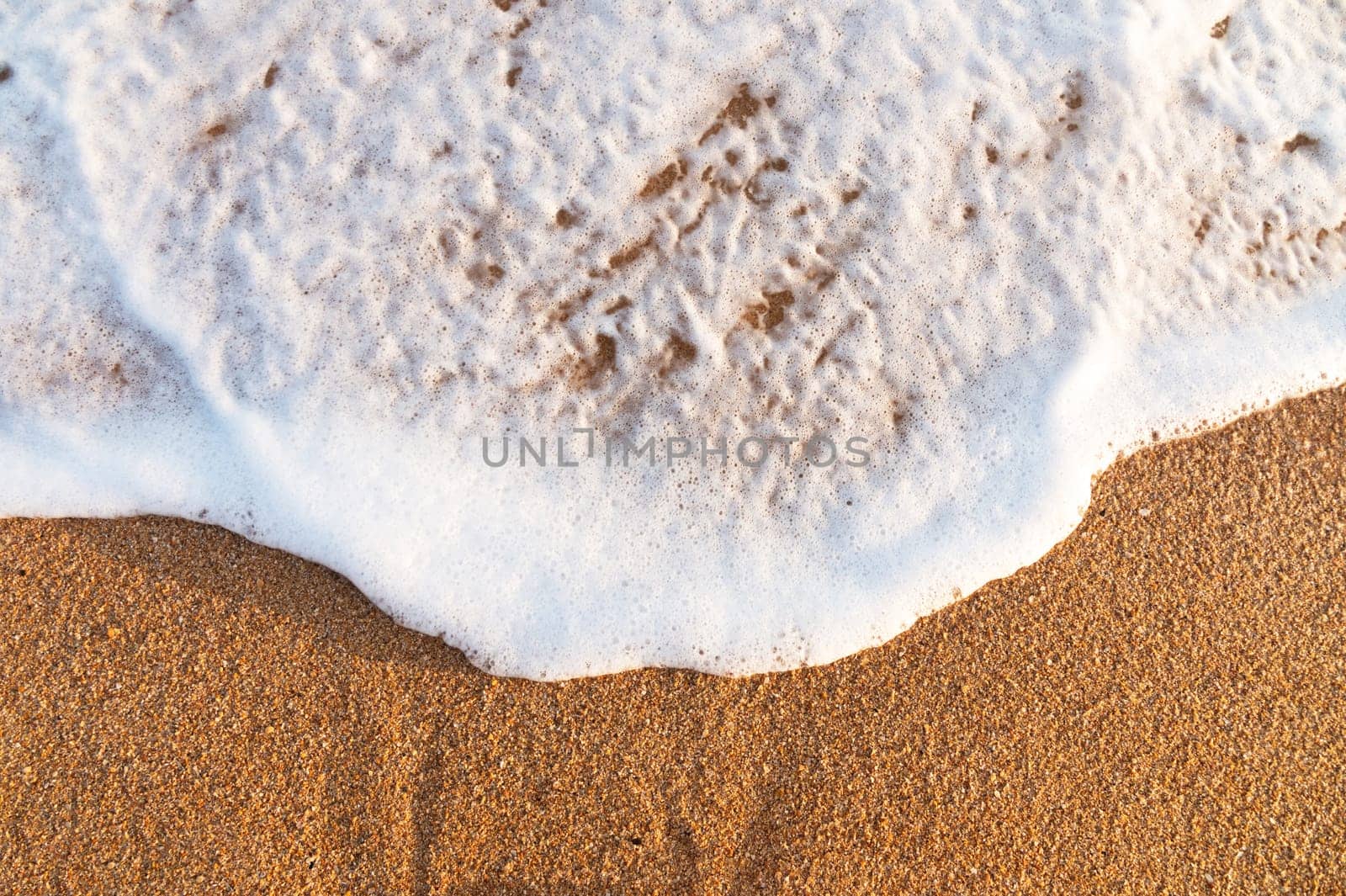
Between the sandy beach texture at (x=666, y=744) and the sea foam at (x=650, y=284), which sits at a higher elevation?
the sea foam at (x=650, y=284)

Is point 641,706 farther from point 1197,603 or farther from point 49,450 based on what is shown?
point 49,450

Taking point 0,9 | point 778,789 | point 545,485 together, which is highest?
point 0,9

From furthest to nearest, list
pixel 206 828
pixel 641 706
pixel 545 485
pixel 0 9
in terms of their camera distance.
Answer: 1. pixel 0 9
2. pixel 545 485
3. pixel 641 706
4. pixel 206 828

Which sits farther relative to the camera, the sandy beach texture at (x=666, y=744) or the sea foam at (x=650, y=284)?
the sea foam at (x=650, y=284)

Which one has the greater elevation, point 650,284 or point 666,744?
point 650,284

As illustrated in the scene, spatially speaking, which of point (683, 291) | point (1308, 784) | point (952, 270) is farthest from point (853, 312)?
point (1308, 784)
